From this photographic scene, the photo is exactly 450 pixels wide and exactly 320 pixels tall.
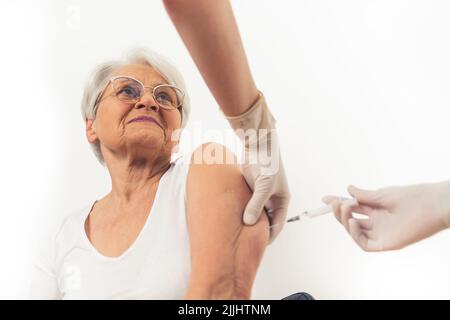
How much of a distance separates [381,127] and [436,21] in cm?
41

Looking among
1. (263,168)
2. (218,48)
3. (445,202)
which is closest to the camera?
(218,48)

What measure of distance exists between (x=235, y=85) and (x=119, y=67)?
0.47 m

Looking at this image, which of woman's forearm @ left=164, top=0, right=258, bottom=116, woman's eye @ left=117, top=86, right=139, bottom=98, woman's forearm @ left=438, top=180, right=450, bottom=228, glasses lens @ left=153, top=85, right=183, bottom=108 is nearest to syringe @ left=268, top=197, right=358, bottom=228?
woman's forearm @ left=438, top=180, right=450, bottom=228

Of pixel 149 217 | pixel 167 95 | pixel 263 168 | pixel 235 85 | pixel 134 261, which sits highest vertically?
pixel 167 95

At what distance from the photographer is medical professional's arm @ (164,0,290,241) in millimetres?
1291

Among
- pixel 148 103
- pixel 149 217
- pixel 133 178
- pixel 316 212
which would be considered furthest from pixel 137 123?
pixel 316 212

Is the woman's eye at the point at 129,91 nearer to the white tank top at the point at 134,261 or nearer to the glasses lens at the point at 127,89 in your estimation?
the glasses lens at the point at 127,89

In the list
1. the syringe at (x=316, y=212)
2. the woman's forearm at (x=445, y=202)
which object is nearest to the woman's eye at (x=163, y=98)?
the syringe at (x=316, y=212)

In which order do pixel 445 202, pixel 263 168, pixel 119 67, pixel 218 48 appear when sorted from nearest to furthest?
pixel 218 48 < pixel 445 202 < pixel 263 168 < pixel 119 67

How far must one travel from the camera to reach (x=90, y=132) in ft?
5.45

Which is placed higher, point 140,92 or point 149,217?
point 140,92

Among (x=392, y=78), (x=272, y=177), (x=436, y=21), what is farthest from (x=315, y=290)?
(x=436, y=21)

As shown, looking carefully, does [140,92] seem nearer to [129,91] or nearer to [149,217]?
[129,91]

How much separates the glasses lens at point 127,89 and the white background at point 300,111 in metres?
0.13
